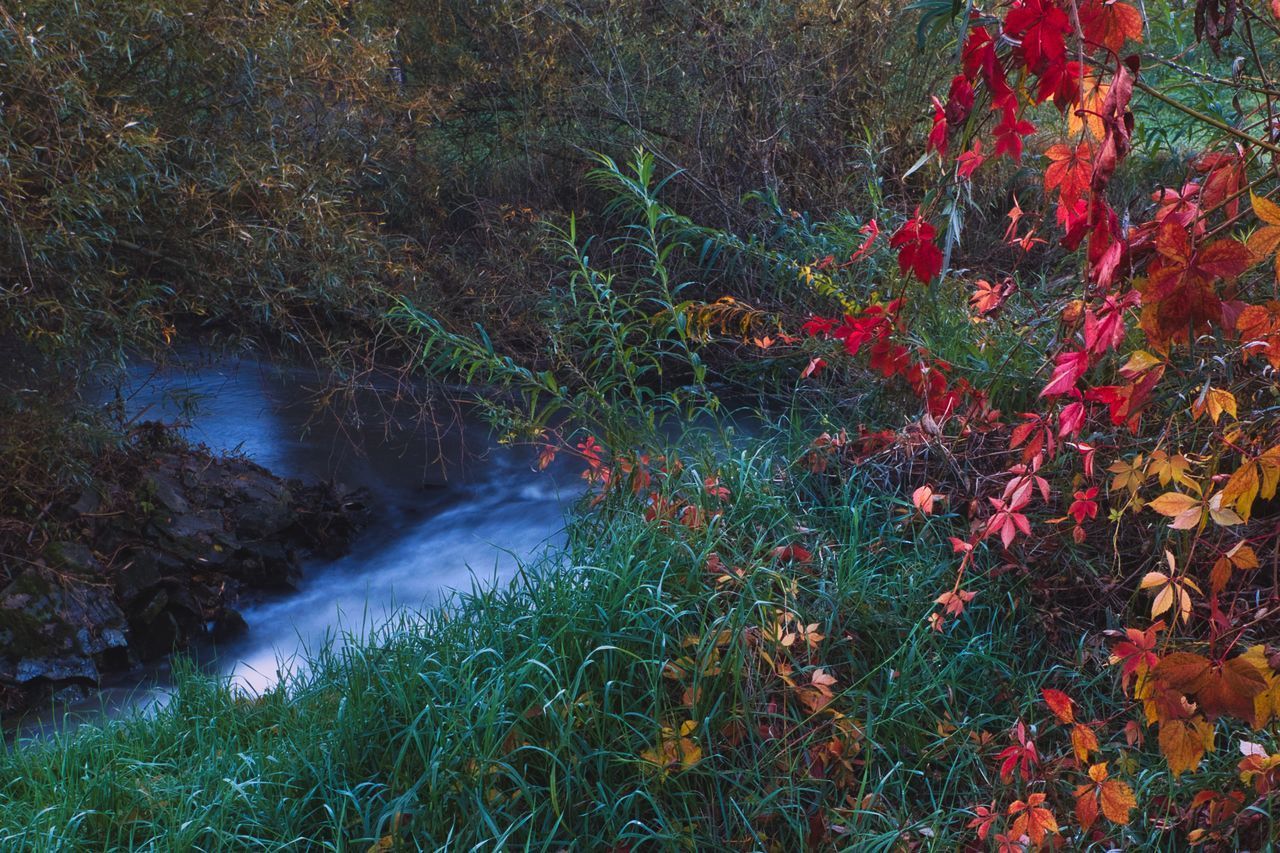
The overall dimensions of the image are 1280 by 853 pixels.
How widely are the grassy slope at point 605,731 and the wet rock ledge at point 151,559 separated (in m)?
1.37

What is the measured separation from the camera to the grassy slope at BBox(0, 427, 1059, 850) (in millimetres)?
2152

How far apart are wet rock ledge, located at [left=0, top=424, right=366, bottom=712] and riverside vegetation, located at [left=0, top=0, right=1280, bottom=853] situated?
0.17 m

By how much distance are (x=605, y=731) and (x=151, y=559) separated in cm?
318

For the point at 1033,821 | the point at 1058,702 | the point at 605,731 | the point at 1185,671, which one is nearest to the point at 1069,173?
the point at 1185,671

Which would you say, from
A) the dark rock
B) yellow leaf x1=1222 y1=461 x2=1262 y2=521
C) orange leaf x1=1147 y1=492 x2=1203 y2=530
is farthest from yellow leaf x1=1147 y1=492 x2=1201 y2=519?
the dark rock

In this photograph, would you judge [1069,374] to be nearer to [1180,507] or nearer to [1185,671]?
[1180,507]

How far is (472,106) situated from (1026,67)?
19.9 feet

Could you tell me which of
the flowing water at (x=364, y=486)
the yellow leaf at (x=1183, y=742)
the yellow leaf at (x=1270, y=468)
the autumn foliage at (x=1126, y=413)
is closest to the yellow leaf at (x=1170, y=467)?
the autumn foliage at (x=1126, y=413)

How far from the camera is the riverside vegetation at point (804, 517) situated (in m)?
1.68

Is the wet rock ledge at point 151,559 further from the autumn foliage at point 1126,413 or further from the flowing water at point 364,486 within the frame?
the autumn foliage at point 1126,413

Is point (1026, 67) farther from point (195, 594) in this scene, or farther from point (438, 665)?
point (195, 594)

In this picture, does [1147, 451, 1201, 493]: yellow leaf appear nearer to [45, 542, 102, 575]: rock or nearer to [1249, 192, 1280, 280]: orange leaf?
[1249, 192, 1280, 280]: orange leaf

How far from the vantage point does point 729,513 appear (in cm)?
304

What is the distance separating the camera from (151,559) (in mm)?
4664
